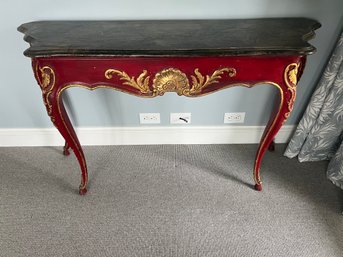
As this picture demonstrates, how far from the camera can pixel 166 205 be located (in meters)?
1.44

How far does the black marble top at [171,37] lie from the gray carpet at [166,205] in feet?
2.61

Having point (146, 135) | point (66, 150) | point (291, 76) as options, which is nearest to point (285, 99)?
point (291, 76)

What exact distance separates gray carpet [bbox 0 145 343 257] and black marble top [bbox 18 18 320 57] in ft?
2.61

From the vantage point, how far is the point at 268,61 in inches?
40.8

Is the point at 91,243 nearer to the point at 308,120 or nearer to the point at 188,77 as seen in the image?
the point at 188,77

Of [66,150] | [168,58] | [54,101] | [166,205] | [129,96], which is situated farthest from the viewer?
[66,150]

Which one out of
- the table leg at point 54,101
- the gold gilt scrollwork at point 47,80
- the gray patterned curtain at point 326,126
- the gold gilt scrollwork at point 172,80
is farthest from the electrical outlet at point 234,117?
the gold gilt scrollwork at point 47,80

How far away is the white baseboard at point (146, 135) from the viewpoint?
172 centimetres

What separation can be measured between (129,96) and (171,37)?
0.58m

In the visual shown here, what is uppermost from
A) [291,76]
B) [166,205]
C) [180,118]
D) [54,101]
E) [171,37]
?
[171,37]

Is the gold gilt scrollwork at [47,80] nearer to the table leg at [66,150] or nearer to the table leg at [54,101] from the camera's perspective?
the table leg at [54,101]

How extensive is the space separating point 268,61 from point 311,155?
0.87 metres

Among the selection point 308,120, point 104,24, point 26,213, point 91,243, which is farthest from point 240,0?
point 26,213

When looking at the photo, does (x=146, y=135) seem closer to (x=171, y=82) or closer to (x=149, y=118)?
(x=149, y=118)
